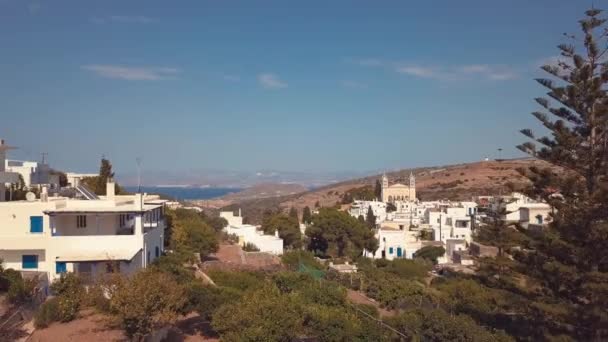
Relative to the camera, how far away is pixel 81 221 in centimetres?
1800

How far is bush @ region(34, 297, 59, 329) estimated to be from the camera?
13344 mm

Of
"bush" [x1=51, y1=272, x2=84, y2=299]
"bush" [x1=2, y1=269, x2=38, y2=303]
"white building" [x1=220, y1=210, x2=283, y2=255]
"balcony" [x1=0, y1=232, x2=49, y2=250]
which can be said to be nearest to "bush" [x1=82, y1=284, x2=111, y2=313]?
"bush" [x1=51, y1=272, x2=84, y2=299]

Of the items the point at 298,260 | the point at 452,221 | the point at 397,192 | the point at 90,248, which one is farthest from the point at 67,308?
the point at 397,192

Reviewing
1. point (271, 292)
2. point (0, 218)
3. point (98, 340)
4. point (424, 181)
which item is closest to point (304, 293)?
point (271, 292)

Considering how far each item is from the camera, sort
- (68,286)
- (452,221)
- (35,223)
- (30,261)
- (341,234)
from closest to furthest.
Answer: (68,286), (30,261), (35,223), (341,234), (452,221)

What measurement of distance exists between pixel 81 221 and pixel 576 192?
1433 centimetres

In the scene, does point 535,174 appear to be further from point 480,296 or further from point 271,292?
point 271,292

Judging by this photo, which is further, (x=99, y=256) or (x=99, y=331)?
(x=99, y=256)

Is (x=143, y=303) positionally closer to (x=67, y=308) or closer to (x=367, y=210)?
(x=67, y=308)

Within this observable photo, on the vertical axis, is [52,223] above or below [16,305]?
above

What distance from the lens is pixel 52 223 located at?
17.2m

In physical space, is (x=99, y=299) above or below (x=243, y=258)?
above

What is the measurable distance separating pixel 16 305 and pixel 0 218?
4.69 m

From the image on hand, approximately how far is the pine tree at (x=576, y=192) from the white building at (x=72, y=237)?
11.5m
